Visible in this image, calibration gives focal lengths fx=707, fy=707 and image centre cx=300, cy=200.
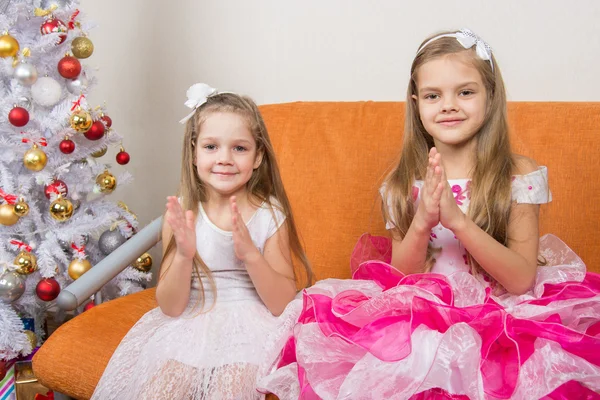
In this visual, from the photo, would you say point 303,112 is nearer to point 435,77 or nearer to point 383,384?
point 435,77

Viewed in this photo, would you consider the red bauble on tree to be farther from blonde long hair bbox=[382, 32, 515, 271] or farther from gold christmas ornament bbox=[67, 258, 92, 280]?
blonde long hair bbox=[382, 32, 515, 271]

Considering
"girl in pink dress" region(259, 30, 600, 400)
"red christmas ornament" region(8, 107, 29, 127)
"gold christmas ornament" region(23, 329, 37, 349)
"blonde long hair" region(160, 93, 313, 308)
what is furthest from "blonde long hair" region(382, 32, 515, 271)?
"gold christmas ornament" region(23, 329, 37, 349)

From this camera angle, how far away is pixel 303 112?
214 cm

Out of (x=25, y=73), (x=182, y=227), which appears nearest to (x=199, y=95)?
(x=182, y=227)

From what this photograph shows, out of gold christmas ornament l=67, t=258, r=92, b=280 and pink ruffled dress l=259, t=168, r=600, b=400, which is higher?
pink ruffled dress l=259, t=168, r=600, b=400

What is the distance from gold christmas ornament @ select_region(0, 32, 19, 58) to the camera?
7.02ft

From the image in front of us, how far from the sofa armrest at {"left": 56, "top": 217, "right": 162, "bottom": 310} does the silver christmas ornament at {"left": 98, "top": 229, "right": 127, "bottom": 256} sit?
21.3 inches

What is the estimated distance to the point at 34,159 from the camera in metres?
2.21

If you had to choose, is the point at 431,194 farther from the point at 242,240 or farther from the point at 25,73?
the point at 25,73

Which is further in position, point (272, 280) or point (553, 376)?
point (272, 280)

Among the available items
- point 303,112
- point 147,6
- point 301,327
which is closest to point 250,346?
point 301,327

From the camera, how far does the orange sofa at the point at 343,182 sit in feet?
5.33

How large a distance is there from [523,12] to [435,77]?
2.54 feet

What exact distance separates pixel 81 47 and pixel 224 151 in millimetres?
1003
